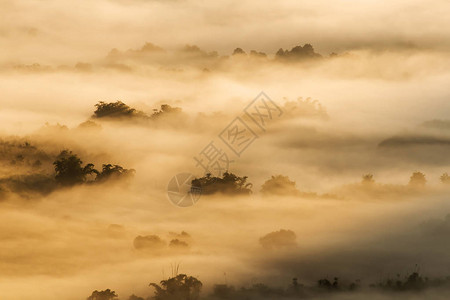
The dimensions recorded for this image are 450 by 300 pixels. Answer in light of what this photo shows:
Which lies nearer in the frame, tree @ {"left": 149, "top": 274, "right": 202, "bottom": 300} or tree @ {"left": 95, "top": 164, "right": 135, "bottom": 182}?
tree @ {"left": 149, "top": 274, "right": 202, "bottom": 300}

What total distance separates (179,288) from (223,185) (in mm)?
19358

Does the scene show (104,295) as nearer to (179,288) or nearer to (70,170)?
(179,288)

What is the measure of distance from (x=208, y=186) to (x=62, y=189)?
991 centimetres

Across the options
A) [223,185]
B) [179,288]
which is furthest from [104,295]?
[223,185]

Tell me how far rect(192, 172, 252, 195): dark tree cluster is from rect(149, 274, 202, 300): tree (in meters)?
17.7

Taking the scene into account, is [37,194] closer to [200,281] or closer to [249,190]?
[249,190]

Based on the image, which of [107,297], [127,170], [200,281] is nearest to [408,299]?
[200,281]

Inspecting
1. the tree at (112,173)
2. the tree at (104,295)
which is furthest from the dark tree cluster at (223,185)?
the tree at (104,295)

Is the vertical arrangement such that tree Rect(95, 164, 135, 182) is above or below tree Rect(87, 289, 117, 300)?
above

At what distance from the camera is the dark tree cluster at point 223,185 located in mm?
68938

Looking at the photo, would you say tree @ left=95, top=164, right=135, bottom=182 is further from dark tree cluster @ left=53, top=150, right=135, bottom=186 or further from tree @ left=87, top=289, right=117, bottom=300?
tree @ left=87, top=289, right=117, bottom=300

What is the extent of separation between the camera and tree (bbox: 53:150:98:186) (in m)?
70.4

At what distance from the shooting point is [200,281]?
169 feet

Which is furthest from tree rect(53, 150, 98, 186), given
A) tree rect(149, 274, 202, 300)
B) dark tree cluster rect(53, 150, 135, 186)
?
tree rect(149, 274, 202, 300)
